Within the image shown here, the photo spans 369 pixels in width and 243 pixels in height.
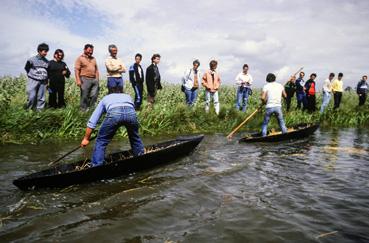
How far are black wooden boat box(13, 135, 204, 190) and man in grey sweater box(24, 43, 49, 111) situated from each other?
14.8ft

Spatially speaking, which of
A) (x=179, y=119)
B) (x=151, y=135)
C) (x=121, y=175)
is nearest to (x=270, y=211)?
(x=121, y=175)

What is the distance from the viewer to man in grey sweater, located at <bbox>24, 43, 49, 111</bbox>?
1019 centimetres

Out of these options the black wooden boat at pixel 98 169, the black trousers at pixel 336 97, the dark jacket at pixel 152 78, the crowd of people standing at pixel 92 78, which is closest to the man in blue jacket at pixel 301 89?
the black trousers at pixel 336 97

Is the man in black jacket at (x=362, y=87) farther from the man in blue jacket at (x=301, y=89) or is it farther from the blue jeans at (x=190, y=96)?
the blue jeans at (x=190, y=96)

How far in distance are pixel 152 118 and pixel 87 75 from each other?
9.34ft

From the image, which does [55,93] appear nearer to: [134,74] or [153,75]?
[134,74]

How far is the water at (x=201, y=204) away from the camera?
14.0 feet

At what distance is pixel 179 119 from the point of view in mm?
13109

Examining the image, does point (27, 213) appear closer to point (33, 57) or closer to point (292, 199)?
point (292, 199)

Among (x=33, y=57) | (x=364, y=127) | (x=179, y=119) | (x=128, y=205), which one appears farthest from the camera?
(x=364, y=127)

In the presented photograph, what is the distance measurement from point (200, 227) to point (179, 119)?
877 centimetres

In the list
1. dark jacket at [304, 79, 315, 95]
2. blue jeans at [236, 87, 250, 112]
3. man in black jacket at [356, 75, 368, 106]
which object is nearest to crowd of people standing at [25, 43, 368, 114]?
blue jeans at [236, 87, 250, 112]

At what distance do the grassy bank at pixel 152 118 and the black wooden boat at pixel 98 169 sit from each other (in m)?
3.61

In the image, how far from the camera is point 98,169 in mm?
6254
